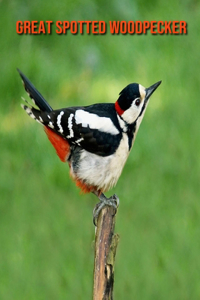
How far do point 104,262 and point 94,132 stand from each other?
869 mm

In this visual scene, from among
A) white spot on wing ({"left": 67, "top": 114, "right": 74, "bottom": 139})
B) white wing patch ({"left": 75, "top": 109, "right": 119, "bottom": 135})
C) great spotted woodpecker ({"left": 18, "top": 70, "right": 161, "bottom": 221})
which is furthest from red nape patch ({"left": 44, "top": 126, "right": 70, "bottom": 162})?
white wing patch ({"left": 75, "top": 109, "right": 119, "bottom": 135})

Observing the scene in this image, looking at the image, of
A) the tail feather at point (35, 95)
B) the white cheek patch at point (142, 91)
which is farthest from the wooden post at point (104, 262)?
the tail feather at point (35, 95)

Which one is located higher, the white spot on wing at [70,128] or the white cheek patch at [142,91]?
the white cheek patch at [142,91]

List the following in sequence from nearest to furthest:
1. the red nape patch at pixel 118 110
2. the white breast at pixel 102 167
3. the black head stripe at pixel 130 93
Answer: the black head stripe at pixel 130 93 < the red nape patch at pixel 118 110 < the white breast at pixel 102 167

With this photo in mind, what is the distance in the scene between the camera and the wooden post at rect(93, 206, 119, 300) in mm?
3252

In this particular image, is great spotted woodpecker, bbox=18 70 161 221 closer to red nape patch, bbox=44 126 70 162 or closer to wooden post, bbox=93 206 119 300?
red nape patch, bbox=44 126 70 162

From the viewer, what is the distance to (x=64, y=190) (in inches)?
228

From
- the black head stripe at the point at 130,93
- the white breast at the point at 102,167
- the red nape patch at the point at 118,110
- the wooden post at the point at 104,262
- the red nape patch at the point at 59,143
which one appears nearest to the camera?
the wooden post at the point at 104,262

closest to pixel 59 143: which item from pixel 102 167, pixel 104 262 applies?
pixel 102 167

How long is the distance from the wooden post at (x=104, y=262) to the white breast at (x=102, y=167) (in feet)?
1.81

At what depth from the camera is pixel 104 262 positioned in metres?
3.28

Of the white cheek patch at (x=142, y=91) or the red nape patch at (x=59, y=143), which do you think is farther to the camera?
the red nape patch at (x=59, y=143)

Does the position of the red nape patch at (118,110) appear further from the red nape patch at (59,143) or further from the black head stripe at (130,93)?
the red nape patch at (59,143)

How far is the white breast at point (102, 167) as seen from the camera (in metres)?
3.87
